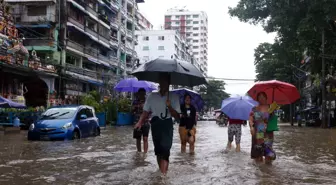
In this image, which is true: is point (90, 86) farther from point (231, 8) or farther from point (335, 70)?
point (335, 70)

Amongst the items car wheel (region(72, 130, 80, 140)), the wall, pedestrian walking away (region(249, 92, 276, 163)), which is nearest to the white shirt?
pedestrian walking away (region(249, 92, 276, 163))

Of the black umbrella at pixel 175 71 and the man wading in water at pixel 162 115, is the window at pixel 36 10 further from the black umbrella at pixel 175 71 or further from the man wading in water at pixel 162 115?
the man wading in water at pixel 162 115

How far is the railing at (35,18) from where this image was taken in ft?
117

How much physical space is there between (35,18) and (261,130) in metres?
32.1

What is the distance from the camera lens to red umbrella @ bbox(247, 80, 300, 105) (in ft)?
28.9

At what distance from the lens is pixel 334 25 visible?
26.5 m

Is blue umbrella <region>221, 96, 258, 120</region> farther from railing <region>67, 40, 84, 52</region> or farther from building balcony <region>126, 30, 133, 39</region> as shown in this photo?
building balcony <region>126, 30, 133, 39</region>

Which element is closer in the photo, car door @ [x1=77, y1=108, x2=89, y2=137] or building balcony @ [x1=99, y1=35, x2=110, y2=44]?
car door @ [x1=77, y1=108, x2=89, y2=137]

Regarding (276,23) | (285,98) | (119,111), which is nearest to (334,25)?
(276,23)

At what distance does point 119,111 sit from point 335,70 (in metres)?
18.6

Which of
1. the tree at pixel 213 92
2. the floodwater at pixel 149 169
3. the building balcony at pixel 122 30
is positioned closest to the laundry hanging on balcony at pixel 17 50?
the floodwater at pixel 149 169

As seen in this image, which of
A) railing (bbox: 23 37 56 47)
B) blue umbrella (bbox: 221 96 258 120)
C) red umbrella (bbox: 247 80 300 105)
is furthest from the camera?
railing (bbox: 23 37 56 47)

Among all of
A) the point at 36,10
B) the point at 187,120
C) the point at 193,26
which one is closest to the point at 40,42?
the point at 36,10

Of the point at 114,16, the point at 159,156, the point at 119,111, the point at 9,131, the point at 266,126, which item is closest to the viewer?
the point at 159,156
